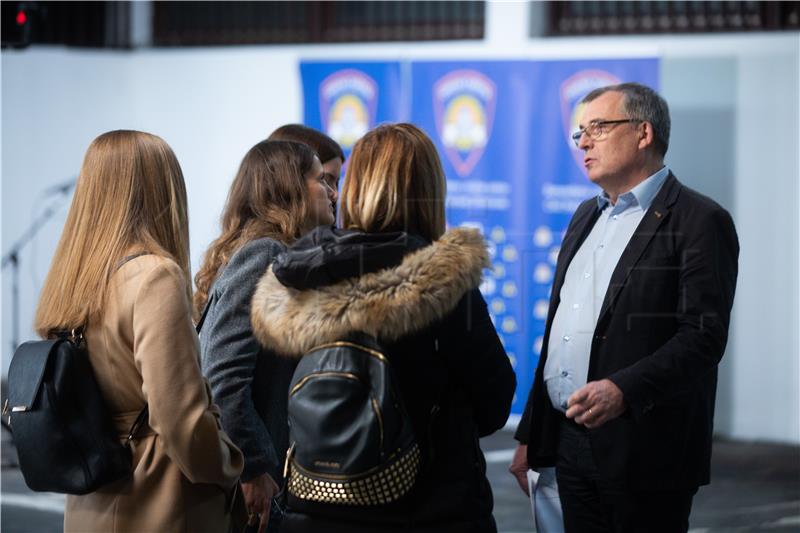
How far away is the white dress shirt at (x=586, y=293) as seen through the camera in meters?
2.44

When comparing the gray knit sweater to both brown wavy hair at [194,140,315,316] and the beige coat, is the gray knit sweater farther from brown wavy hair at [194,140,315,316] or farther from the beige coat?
the beige coat

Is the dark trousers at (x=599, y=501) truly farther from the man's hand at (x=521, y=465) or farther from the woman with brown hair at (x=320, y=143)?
the woman with brown hair at (x=320, y=143)

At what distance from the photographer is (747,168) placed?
6.09 meters

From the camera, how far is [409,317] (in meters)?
1.82

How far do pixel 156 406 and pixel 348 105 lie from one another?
4702 mm

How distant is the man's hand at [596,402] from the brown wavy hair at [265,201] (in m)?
0.75

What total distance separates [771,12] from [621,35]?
87cm

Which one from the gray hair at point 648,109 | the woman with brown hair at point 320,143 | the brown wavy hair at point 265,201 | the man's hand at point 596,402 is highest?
the gray hair at point 648,109

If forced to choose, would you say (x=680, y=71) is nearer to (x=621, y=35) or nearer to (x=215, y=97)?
(x=621, y=35)

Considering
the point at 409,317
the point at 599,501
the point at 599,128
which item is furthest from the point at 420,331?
the point at 599,128

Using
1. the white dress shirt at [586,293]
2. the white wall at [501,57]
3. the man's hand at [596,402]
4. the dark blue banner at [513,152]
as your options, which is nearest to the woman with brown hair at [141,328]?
the man's hand at [596,402]

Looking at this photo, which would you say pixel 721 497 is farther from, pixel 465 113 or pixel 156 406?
pixel 156 406

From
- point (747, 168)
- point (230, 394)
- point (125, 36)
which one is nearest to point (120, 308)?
point (230, 394)

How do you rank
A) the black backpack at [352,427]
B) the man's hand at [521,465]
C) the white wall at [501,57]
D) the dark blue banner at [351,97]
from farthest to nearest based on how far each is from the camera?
the dark blue banner at [351,97], the white wall at [501,57], the man's hand at [521,465], the black backpack at [352,427]
